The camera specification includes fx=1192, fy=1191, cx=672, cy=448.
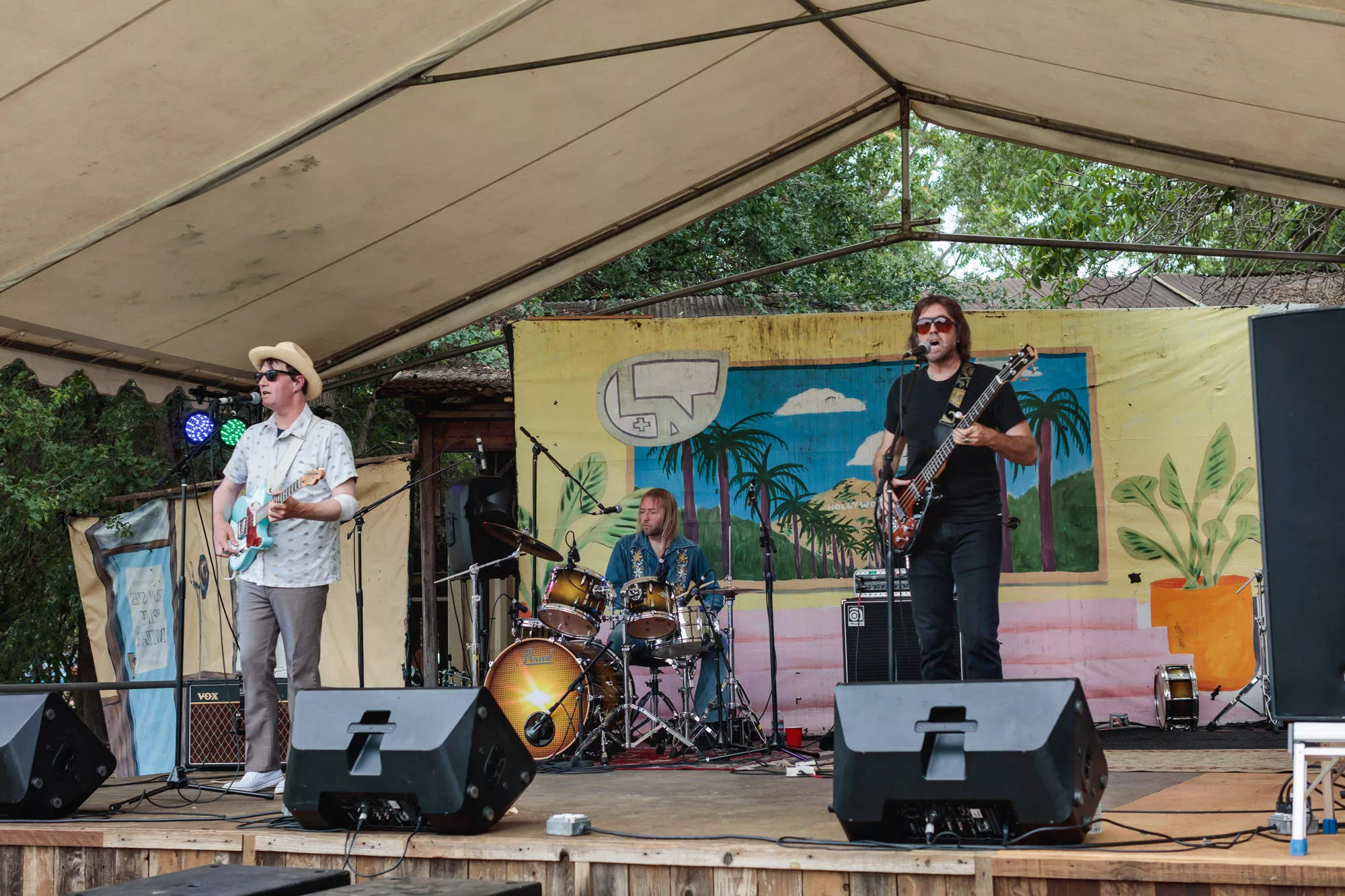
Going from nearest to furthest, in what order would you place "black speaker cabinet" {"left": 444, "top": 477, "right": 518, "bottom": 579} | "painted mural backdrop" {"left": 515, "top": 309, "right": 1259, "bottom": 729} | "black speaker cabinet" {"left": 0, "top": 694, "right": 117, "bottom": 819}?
"black speaker cabinet" {"left": 0, "top": 694, "right": 117, "bottom": 819}, "painted mural backdrop" {"left": 515, "top": 309, "right": 1259, "bottom": 729}, "black speaker cabinet" {"left": 444, "top": 477, "right": 518, "bottom": 579}

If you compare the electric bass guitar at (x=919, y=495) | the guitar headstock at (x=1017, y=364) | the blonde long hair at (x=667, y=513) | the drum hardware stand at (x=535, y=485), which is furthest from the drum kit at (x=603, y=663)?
the guitar headstock at (x=1017, y=364)

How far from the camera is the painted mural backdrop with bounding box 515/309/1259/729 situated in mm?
6586

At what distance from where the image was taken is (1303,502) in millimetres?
2387

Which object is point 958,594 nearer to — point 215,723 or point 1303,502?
point 1303,502

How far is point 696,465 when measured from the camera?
6906mm

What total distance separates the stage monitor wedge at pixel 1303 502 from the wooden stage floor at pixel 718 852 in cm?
35

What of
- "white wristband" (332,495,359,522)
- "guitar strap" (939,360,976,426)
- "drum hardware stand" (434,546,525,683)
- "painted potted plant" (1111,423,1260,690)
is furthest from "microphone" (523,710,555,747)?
"painted potted plant" (1111,423,1260,690)

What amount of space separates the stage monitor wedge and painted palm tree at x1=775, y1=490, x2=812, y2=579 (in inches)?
174

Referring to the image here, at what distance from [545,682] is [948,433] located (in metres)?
2.86

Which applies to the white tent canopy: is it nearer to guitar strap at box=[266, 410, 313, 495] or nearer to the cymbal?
guitar strap at box=[266, 410, 313, 495]

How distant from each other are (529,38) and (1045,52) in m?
2.04

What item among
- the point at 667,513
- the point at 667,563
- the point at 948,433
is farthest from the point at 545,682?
the point at 948,433

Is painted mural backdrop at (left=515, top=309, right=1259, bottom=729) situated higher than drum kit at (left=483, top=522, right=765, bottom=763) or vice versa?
painted mural backdrop at (left=515, top=309, right=1259, bottom=729)

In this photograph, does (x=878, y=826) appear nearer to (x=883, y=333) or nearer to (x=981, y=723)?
(x=981, y=723)
